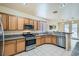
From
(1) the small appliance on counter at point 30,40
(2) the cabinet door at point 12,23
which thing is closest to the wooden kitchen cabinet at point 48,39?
(1) the small appliance on counter at point 30,40

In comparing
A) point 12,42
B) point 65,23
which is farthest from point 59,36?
point 12,42

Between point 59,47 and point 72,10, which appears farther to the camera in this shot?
point 59,47

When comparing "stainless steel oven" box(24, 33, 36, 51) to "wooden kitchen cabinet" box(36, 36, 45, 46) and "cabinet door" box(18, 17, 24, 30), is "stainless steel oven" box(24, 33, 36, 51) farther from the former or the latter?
"cabinet door" box(18, 17, 24, 30)

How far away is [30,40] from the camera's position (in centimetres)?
332

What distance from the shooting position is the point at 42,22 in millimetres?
2898

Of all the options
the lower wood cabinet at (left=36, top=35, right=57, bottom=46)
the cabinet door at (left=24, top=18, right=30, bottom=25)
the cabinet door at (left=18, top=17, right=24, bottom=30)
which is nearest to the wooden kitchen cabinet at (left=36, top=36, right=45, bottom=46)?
the lower wood cabinet at (left=36, top=35, right=57, bottom=46)

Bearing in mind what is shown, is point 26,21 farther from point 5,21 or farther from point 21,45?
point 21,45

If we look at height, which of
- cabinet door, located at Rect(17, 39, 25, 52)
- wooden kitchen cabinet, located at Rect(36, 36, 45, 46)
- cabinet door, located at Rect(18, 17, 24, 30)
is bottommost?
cabinet door, located at Rect(17, 39, 25, 52)

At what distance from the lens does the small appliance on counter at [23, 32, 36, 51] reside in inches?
122

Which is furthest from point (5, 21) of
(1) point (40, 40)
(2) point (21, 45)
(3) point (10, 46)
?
(1) point (40, 40)

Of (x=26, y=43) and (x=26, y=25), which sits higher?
(x=26, y=25)

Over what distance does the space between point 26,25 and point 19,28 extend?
0.24 m

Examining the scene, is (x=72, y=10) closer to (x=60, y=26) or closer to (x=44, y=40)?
(x=60, y=26)

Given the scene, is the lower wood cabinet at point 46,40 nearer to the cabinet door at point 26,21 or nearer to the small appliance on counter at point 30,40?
the small appliance on counter at point 30,40
